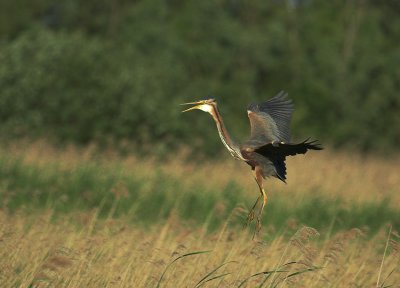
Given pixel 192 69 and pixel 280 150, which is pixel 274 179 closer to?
pixel 280 150

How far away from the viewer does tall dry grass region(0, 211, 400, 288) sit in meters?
5.40

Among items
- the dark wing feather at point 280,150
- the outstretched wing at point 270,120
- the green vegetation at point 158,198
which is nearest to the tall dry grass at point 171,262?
the dark wing feather at point 280,150

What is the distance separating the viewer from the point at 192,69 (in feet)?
80.4

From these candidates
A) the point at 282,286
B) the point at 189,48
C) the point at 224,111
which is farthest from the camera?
the point at 189,48

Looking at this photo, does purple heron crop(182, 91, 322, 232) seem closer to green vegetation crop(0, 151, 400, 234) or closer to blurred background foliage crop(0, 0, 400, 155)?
green vegetation crop(0, 151, 400, 234)

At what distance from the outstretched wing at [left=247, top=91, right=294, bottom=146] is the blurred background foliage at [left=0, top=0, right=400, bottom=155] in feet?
30.2

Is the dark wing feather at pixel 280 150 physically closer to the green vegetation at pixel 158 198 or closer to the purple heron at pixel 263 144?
the purple heron at pixel 263 144

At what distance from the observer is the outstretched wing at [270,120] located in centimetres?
702

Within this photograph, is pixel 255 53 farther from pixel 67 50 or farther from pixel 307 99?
pixel 67 50

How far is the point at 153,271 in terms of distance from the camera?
5.91 meters

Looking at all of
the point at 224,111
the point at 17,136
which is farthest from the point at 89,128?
the point at 224,111

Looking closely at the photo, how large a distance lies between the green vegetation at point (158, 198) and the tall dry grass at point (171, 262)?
3.44 m

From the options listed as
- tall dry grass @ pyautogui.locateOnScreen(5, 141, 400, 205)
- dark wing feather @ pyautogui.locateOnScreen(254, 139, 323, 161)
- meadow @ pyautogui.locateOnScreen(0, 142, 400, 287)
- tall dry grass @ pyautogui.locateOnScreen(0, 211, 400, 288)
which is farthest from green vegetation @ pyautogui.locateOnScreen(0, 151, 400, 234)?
dark wing feather @ pyautogui.locateOnScreen(254, 139, 323, 161)

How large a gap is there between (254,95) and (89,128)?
750cm
